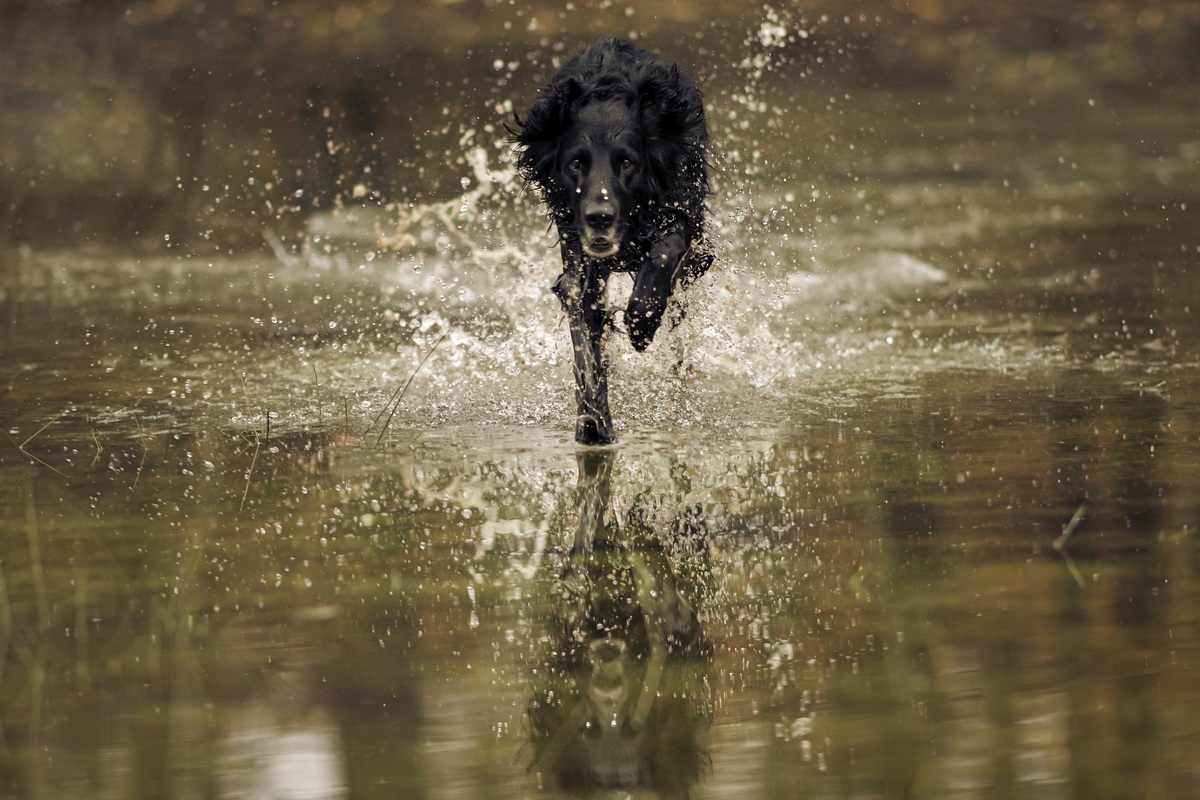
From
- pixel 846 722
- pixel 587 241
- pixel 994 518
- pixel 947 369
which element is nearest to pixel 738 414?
pixel 587 241

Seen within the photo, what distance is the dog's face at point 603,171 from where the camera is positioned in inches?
202

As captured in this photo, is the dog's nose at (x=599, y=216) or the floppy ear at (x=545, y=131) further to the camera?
the floppy ear at (x=545, y=131)

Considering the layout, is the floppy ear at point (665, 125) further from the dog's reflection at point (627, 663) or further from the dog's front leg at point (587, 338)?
the dog's reflection at point (627, 663)

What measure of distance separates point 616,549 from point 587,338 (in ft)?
5.23

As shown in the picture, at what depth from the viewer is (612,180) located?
5258 millimetres

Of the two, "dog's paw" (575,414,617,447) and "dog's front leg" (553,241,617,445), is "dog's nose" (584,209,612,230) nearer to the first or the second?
"dog's front leg" (553,241,617,445)

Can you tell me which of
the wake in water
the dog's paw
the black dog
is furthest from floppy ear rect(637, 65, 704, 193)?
the dog's paw

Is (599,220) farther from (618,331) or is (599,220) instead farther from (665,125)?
(665,125)

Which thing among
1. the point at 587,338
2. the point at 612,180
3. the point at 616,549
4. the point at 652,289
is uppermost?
the point at 612,180

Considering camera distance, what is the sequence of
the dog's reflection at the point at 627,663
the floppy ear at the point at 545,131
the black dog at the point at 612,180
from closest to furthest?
the dog's reflection at the point at 627,663
the black dog at the point at 612,180
the floppy ear at the point at 545,131

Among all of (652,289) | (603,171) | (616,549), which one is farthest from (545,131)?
(616,549)

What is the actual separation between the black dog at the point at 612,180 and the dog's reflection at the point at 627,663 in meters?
1.29

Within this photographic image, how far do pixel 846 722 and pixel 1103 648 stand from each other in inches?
23.1

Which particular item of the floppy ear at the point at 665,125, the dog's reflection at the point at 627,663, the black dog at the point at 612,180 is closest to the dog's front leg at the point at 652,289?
the black dog at the point at 612,180
